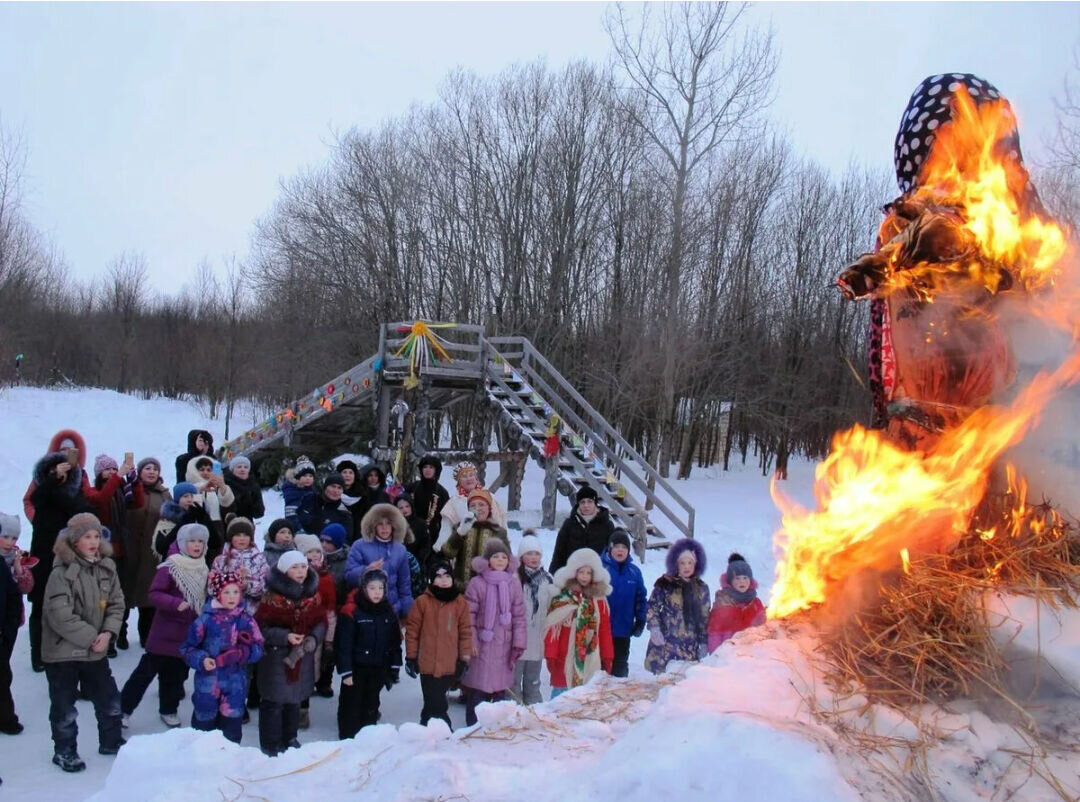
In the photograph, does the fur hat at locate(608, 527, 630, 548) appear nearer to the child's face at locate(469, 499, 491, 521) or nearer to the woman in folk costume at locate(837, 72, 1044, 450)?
the child's face at locate(469, 499, 491, 521)

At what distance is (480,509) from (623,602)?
146 cm

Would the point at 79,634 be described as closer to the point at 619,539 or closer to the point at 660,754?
the point at 619,539

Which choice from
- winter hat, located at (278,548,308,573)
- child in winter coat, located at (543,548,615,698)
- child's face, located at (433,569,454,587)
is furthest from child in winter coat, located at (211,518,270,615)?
child in winter coat, located at (543,548,615,698)

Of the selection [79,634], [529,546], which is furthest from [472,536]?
[79,634]

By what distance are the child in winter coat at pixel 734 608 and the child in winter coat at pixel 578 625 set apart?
2.53ft

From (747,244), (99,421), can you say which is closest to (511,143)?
(747,244)

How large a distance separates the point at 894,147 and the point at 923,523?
1621 millimetres

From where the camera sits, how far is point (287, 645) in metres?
5.48

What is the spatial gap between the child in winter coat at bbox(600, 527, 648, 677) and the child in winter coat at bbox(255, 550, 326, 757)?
219 cm

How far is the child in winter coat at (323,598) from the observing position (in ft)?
19.7

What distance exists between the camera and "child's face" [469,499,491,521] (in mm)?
7277

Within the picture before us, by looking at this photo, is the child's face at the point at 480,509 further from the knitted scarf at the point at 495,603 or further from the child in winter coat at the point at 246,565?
the child in winter coat at the point at 246,565

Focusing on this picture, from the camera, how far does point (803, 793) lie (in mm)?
2646

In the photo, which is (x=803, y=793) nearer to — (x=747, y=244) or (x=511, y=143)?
(x=511, y=143)
